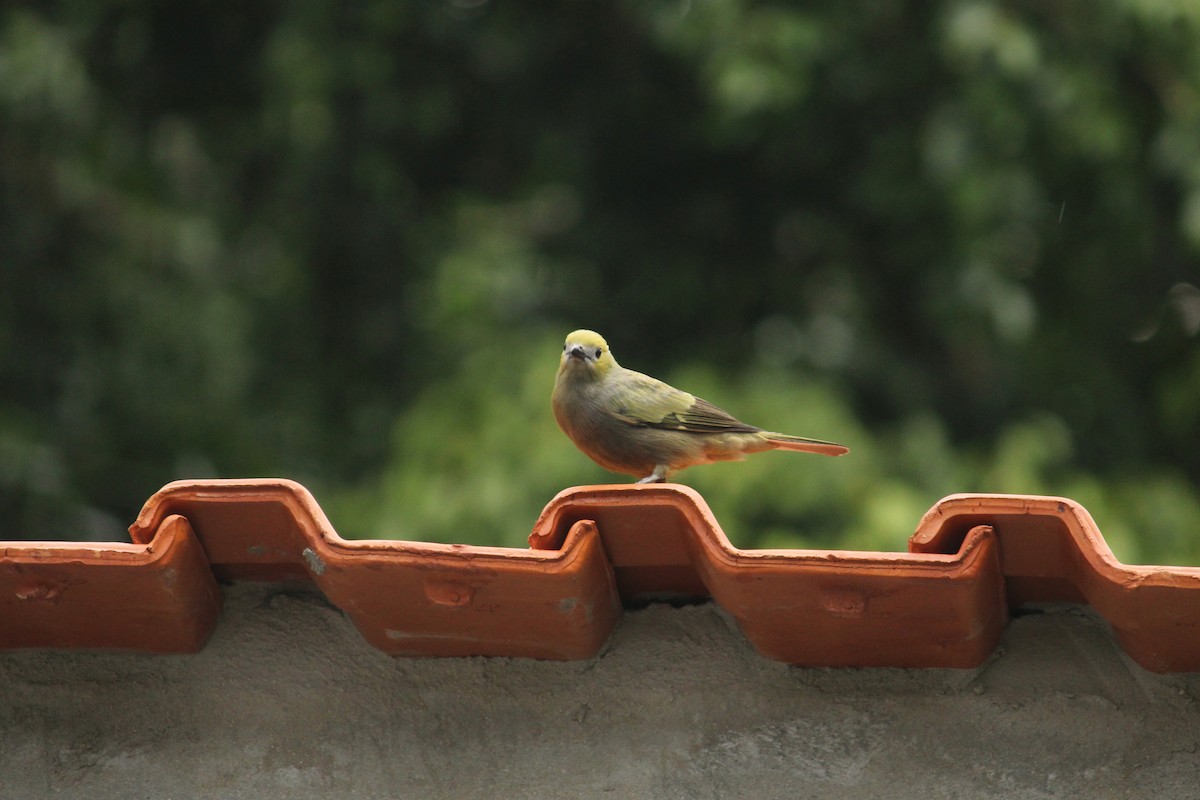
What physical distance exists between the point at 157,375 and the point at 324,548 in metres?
8.50

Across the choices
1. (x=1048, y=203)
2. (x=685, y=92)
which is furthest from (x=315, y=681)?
(x=685, y=92)

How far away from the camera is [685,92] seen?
11688mm

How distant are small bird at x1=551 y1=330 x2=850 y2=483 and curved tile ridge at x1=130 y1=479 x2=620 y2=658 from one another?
139cm

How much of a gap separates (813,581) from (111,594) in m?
1.37

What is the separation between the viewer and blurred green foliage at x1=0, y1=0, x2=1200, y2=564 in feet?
29.3

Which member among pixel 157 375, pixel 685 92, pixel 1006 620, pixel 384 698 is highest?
pixel 685 92

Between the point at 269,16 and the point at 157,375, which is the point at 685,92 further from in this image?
the point at 157,375

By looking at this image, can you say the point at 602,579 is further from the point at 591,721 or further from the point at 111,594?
the point at 111,594

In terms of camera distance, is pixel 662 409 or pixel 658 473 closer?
pixel 658 473

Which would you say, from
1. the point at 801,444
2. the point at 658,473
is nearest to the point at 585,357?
the point at 658,473

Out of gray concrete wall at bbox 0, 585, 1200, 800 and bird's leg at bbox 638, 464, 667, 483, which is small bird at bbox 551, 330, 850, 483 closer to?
bird's leg at bbox 638, 464, 667, 483

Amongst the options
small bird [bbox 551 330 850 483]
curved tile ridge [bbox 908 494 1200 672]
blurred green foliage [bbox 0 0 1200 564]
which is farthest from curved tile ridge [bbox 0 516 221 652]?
blurred green foliage [bbox 0 0 1200 564]

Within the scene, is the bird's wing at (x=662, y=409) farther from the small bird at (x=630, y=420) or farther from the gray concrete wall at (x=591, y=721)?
the gray concrete wall at (x=591, y=721)

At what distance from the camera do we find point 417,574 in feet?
9.68
